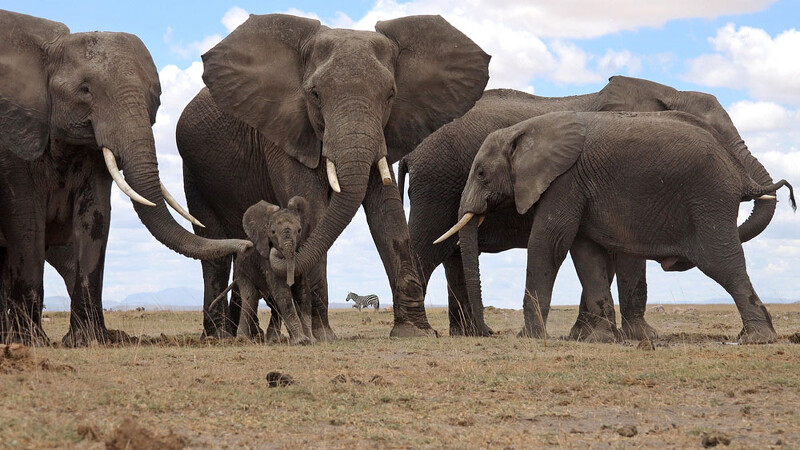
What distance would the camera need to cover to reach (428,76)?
49.5 ft

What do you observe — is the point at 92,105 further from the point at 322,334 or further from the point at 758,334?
A: the point at 758,334

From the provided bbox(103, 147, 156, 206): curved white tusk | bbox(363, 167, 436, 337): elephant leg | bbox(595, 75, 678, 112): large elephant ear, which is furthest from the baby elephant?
bbox(595, 75, 678, 112): large elephant ear

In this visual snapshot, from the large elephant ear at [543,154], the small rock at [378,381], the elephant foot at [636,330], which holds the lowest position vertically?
the small rock at [378,381]

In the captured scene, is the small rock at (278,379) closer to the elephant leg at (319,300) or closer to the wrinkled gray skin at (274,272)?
the wrinkled gray skin at (274,272)

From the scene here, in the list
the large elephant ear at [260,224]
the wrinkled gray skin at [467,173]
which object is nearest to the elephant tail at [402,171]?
the wrinkled gray skin at [467,173]

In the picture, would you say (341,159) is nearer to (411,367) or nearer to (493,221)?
(411,367)

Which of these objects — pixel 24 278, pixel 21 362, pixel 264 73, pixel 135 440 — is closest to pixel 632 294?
pixel 264 73

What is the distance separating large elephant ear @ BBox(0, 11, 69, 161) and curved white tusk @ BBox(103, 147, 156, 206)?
0.87 m

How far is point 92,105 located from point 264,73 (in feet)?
8.09

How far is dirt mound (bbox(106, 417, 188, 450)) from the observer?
650 cm

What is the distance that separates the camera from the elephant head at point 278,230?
39.7 ft

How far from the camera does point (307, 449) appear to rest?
7.03 meters

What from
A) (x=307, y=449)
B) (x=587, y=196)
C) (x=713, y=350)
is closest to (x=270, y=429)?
(x=307, y=449)

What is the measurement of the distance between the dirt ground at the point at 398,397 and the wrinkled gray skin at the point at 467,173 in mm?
3567
